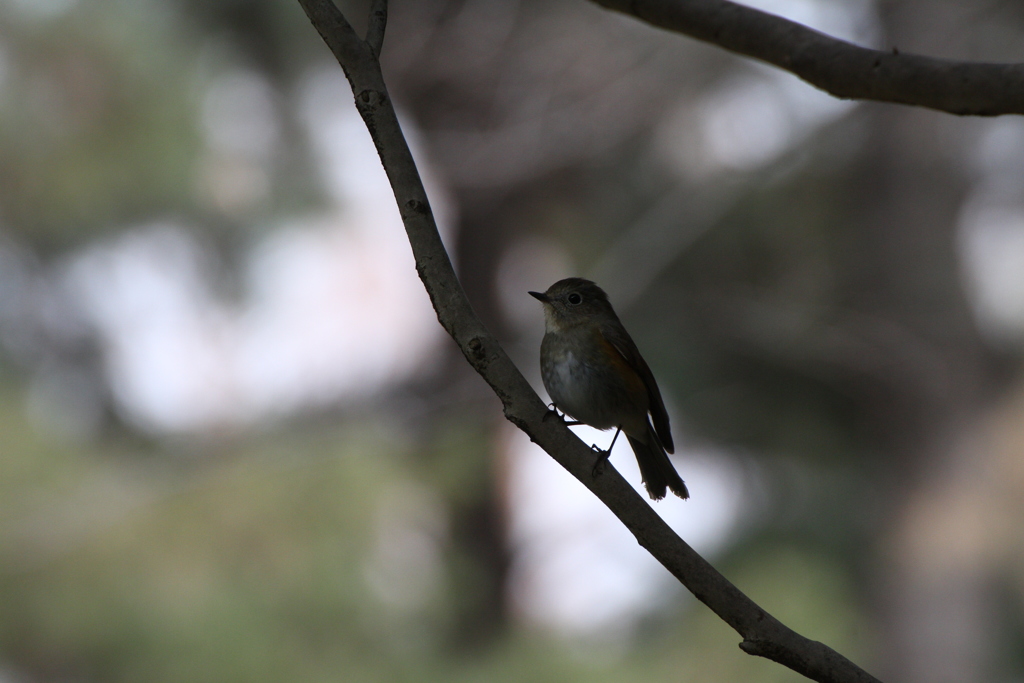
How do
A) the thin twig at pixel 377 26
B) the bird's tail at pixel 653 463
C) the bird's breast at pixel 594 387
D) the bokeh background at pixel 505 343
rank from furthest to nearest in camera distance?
1. the bokeh background at pixel 505 343
2. the bird's tail at pixel 653 463
3. the bird's breast at pixel 594 387
4. the thin twig at pixel 377 26

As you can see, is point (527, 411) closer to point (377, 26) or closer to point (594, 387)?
point (377, 26)

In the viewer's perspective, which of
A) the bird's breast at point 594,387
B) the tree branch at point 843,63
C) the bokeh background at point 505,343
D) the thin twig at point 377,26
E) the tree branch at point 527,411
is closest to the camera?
the tree branch at point 527,411

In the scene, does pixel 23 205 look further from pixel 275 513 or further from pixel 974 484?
pixel 974 484

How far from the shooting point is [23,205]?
915 cm

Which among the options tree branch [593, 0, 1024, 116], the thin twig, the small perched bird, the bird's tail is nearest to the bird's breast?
the small perched bird

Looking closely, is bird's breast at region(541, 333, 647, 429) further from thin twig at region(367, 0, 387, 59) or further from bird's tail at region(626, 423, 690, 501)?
thin twig at region(367, 0, 387, 59)

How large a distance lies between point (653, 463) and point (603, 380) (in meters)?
0.44

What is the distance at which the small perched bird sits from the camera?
3.03 m

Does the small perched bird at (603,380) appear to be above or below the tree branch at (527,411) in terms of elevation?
above

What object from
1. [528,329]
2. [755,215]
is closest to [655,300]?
[755,215]

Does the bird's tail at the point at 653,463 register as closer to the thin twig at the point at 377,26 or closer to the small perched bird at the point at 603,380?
the small perched bird at the point at 603,380

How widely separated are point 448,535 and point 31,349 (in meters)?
5.14

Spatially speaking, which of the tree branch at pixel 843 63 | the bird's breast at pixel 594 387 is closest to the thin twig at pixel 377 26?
the tree branch at pixel 843 63

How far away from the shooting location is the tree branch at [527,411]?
1586mm
